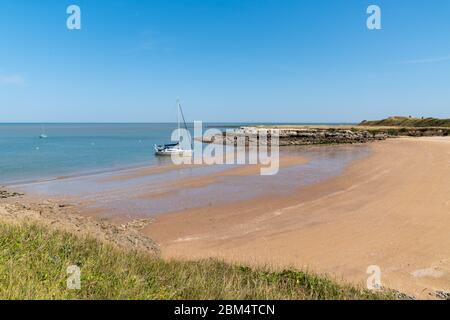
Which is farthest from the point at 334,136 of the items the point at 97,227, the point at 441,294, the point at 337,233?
the point at 441,294

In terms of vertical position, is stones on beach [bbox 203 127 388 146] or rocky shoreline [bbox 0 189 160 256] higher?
stones on beach [bbox 203 127 388 146]

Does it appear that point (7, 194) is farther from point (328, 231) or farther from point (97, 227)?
point (328, 231)

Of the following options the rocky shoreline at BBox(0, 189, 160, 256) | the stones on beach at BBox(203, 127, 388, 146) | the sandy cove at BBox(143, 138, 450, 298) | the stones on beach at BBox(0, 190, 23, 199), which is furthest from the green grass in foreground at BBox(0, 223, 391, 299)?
the stones on beach at BBox(203, 127, 388, 146)

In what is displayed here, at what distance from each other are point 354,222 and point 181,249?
6863 millimetres

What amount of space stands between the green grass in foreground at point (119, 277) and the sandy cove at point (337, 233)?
2.69 meters

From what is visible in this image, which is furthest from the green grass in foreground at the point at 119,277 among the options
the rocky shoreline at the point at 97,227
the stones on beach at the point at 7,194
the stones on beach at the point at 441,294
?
the stones on beach at the point at 7,194

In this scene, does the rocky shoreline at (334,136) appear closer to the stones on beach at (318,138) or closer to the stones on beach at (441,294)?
the stones on beach at (318,138)

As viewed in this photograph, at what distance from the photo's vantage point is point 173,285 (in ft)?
18.1

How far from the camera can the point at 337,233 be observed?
12141 millimetres

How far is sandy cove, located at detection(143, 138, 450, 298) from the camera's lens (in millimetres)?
9320

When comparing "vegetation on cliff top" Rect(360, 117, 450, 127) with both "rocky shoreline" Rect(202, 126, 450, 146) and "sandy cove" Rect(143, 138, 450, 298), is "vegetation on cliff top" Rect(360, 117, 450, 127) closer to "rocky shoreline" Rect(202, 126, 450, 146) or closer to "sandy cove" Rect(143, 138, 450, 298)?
"rocky shoreline" Rect(202, 126, 450, 146)

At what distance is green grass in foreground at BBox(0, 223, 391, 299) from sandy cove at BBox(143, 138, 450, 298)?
8.82ft

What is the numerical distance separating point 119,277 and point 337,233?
8.81 metres

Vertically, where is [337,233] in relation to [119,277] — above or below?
below
